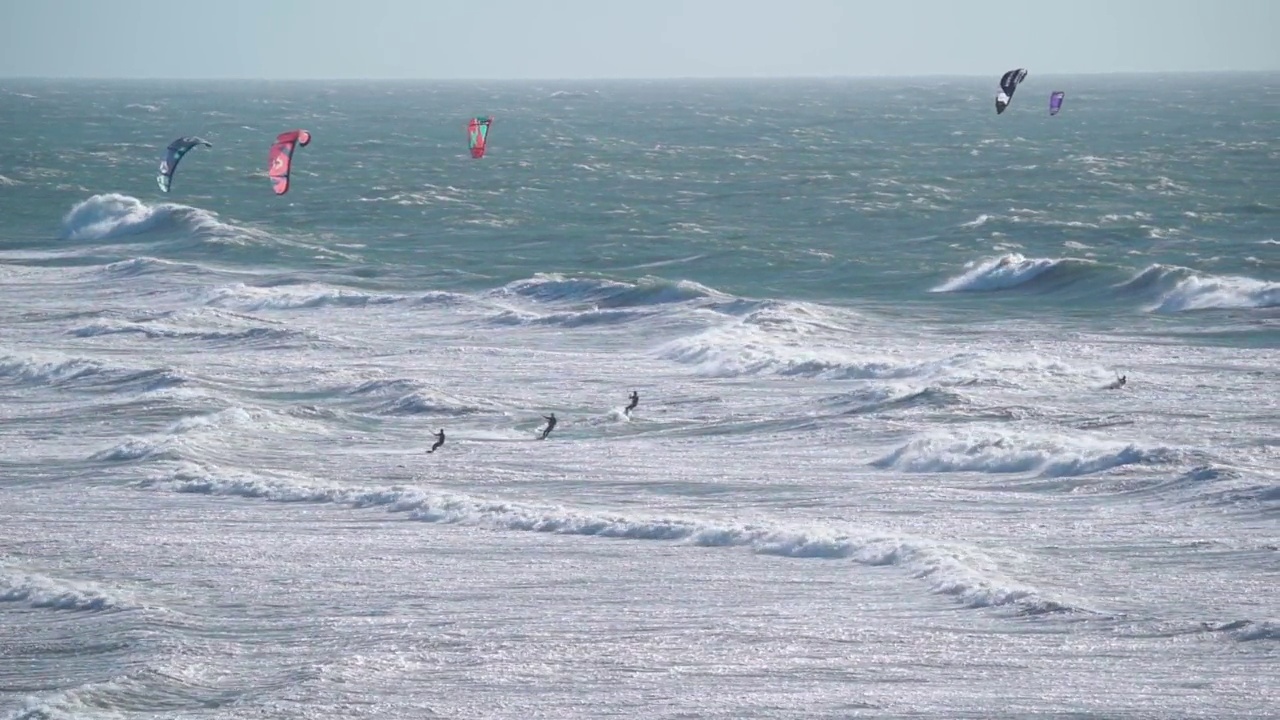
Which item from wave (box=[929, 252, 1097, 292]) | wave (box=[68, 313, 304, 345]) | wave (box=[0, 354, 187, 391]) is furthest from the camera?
wave (box=[929, 252, 1097, 292])

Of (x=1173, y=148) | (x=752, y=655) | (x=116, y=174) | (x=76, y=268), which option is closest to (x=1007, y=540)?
(x=752, y=655)

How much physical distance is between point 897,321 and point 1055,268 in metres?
5.48

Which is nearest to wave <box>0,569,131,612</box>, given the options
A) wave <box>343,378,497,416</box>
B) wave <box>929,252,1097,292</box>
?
wave <box>343,378,497,416</box>

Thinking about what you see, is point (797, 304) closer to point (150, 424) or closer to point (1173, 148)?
point (150, 424)

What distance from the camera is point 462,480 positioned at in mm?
18203

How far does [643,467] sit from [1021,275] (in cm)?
1545

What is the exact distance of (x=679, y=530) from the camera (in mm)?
15984

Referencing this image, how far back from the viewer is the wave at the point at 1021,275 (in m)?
31.3

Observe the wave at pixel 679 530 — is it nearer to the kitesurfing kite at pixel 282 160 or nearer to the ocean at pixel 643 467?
the ocean at pixel 643 467

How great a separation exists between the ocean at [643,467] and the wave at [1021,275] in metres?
0.13

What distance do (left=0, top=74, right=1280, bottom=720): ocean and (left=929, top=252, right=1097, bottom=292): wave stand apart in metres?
0.13

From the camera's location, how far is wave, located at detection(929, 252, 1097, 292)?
103 feet

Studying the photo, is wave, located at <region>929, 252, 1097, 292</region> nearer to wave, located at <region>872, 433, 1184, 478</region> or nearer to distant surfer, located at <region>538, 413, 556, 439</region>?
wave, located at <region>872, 433, 1184, 478</region>

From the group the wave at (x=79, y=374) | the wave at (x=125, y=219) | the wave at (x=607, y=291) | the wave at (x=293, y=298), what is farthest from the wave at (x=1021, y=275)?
the wave at (x=125, y=219)
